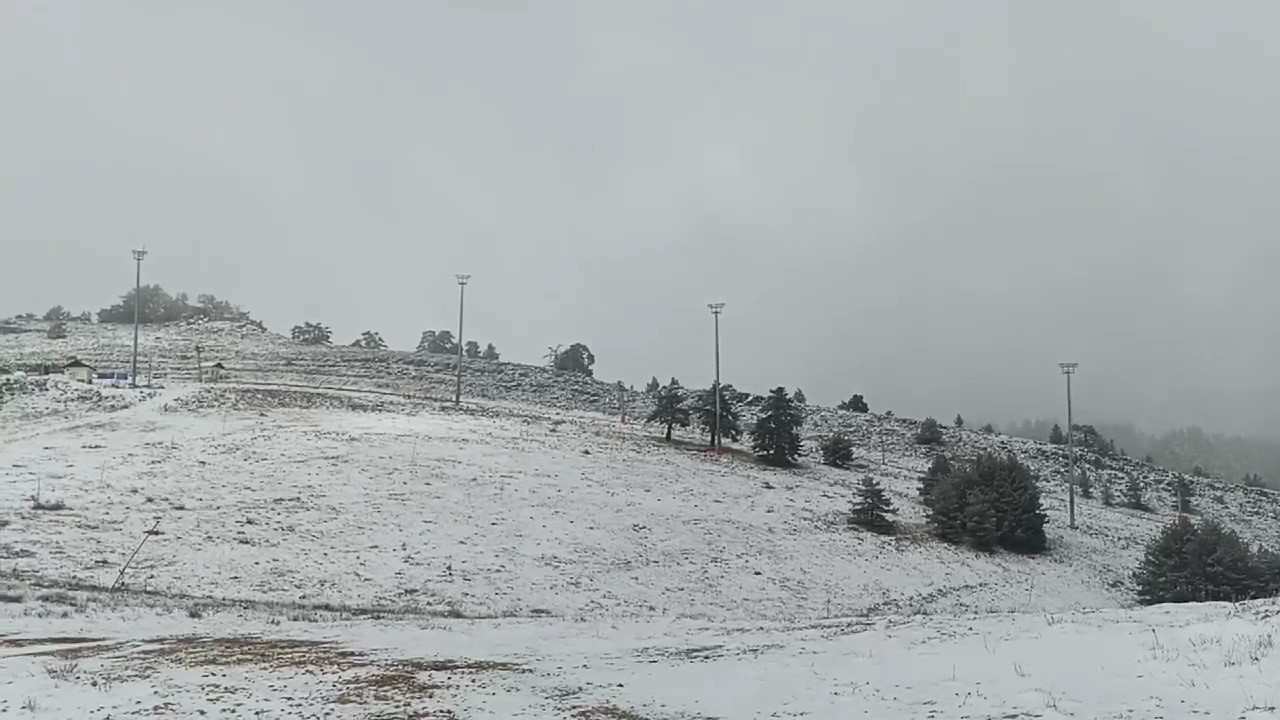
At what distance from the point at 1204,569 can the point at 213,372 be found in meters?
70.0

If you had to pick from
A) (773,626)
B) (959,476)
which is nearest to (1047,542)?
(959,476)

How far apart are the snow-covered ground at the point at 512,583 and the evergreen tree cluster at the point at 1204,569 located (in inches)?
Answer: 118

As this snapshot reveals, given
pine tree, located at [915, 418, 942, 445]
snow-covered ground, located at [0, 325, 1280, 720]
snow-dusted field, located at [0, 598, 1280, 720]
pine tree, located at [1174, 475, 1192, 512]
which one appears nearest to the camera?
snow-dusted field, located at [0, 598, 1280, 720]

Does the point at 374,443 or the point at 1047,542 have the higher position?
the point at 374,443

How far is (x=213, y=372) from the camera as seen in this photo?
2852 inches

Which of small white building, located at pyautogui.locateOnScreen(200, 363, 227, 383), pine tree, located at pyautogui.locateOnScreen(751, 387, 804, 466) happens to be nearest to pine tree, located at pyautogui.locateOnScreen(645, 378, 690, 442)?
pine tree, located at pyautogui.locateOnScreen(751, 387, 804, 466)

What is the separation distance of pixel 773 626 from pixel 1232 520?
2506 inches

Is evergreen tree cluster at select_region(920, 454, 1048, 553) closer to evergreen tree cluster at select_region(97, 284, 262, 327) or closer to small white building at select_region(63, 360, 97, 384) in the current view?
small white building at select_region(63, 360, 97, 384)

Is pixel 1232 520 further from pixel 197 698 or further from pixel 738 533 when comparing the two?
pixel 197 698

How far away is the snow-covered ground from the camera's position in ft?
32.9

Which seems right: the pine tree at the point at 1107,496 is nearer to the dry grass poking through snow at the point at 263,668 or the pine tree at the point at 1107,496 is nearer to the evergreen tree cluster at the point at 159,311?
the dry grass poking through snow at the point at 263,668

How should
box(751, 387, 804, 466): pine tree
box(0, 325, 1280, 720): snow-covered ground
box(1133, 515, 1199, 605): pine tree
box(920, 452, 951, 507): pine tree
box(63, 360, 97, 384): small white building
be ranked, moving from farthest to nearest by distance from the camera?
box(63, 360, 97, 384): small white building < box(751, 387, 804, 466): pine tree < box(920, 452, 951, 507): pine tree < box(1133, 515, 1199, 605): pine tree < box(0, 325, 1280, 720): snow-covered ground

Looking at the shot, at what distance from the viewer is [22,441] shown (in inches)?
1582

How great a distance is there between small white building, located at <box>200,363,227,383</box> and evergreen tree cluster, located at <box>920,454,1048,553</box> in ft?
186
